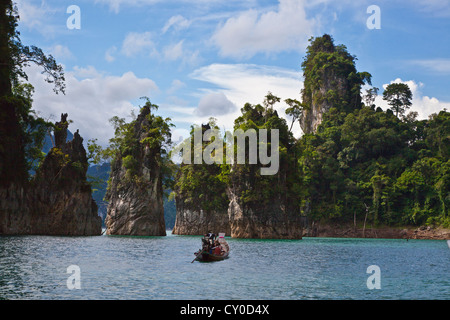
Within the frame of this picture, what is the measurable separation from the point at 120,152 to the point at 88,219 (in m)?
13.4

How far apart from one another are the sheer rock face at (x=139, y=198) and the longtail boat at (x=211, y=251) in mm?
36585

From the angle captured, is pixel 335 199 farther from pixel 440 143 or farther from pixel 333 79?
pixel 333 79

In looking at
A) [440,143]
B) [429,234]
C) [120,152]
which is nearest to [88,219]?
[120,152]

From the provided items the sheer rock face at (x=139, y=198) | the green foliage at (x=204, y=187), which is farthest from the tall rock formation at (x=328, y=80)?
the sheer rock face at (x=139, y=198)

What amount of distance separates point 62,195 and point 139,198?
41.0 ft

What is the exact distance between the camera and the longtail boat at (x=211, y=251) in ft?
103

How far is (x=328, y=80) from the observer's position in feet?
394

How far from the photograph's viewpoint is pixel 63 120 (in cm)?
6662

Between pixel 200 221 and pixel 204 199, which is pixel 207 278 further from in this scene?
pixel 200 221

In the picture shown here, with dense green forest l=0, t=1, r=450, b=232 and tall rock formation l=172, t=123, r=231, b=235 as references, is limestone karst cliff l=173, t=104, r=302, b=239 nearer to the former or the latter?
dense green forest l=0, t=1, r=450, b=232

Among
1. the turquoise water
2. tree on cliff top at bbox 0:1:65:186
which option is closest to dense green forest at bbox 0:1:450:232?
tree on cliff top at bbox 0:1:65:186

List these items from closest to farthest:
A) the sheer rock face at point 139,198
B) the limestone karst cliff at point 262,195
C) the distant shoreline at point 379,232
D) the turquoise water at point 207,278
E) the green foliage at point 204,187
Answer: the turquoise water at point 207,278 < the limestone karst cliff at point 262,195 < the sheer rock face at point 139,198 < the distant shoreline at point 379,232 < the green foliage at point 204,187

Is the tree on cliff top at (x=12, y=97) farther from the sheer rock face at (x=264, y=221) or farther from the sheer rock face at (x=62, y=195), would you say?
the sheer rock face at (x=264, y=221)

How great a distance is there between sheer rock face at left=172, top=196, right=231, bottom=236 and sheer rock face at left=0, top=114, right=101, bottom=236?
2577 cm
